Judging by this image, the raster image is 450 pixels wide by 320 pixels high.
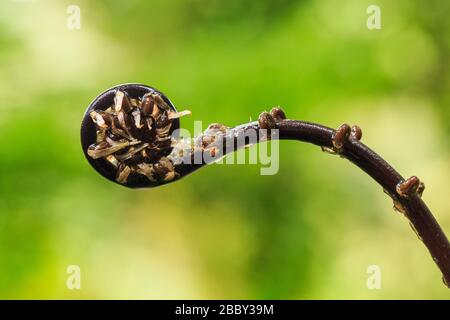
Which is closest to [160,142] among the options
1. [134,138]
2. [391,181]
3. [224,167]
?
[134,138]

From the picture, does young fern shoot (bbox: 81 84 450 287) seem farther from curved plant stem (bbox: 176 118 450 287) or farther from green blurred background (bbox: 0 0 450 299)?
green blurred background (bbox: 0 0 450 299)

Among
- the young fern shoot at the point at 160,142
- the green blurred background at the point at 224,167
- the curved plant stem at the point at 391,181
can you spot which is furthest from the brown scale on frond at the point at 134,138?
the green blurred background at the point at 224,167

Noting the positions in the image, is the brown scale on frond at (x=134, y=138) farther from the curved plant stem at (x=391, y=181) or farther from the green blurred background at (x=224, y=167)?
the green blurred background at (x=224, y=167)

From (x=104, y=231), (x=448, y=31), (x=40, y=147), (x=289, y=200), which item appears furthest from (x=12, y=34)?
(x=448, y=31)

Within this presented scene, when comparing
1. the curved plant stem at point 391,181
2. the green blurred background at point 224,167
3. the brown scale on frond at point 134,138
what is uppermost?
the green blurred background at point 224,167

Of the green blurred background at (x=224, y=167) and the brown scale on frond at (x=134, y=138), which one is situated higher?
the green blurred background at (x=224, y=167)
